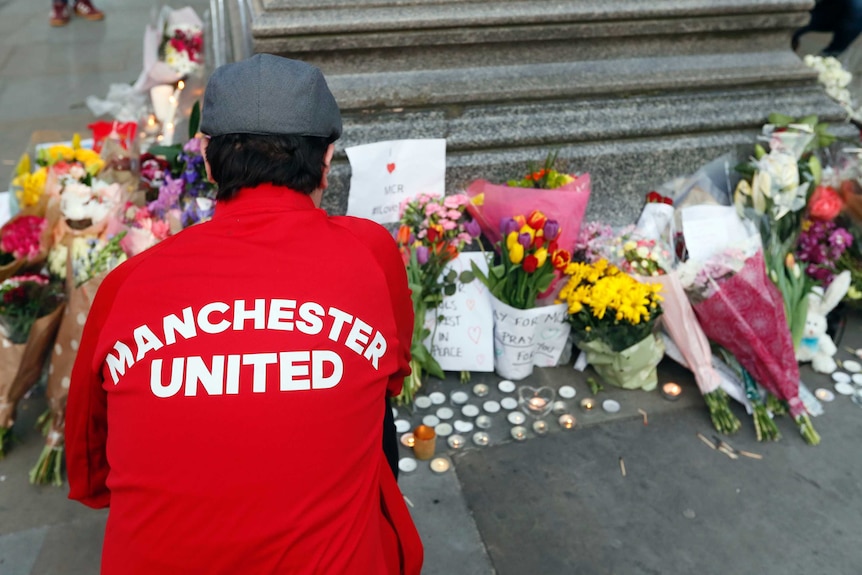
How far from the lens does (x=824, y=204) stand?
3105 mm

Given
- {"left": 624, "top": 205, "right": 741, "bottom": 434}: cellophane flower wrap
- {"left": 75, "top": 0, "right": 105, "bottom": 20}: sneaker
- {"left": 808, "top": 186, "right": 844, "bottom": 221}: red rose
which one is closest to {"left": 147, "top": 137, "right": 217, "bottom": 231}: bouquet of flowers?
{"left": 624, "top": 205, "right": 741, "bottom": 434}: cellophane flower wrap

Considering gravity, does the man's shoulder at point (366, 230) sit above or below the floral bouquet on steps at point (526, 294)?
above

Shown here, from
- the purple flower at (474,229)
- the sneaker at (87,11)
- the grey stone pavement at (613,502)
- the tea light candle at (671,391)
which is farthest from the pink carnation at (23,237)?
the sneaker at (87,11)

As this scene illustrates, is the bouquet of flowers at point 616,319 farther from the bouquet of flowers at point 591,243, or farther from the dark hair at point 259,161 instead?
the dark hair at point 259,161

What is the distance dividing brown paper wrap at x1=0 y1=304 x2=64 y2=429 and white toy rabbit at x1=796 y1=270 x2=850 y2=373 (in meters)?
2.88

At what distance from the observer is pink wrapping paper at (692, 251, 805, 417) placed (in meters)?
2.67

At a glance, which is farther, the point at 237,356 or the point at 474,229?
the point at 474,229

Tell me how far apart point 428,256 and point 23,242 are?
147 cm

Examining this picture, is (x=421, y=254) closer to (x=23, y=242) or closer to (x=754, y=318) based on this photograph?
(x=754, y=318)

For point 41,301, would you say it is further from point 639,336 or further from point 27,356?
point 639,336

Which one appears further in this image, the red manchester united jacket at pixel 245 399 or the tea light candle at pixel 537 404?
the tea light candle at pixel 537 404

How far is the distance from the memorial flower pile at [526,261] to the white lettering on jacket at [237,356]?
1.47 meters

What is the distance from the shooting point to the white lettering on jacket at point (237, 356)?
3.99ft

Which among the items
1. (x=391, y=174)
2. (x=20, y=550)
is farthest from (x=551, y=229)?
(x=20, y=550)
